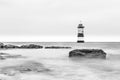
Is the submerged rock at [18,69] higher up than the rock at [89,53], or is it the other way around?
the rock at [89,53]

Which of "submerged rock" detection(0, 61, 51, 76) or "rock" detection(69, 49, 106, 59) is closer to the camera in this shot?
"submerged rock" detection(0, 61, 51, 76)

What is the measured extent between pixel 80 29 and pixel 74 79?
72944 mm

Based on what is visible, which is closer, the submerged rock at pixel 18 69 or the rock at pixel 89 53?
the submerged rock at pixel 18 69

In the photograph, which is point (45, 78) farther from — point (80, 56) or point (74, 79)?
point (80, 56)

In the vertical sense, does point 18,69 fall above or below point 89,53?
below

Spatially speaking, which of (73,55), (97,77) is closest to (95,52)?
(73,55)

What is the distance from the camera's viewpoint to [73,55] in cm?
2755

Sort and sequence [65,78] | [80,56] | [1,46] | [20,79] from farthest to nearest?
[1,46], [80,56], [65,78], [20,79]

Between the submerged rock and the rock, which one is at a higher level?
the rock

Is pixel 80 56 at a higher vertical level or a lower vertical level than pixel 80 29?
lower

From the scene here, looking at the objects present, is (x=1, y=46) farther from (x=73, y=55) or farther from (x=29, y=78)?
(x=29, y=78)

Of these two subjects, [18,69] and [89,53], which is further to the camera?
[89,53]

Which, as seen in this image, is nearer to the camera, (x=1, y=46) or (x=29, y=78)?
(x=29, y=78)

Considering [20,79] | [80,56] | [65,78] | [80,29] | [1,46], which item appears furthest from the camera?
[80,29]
